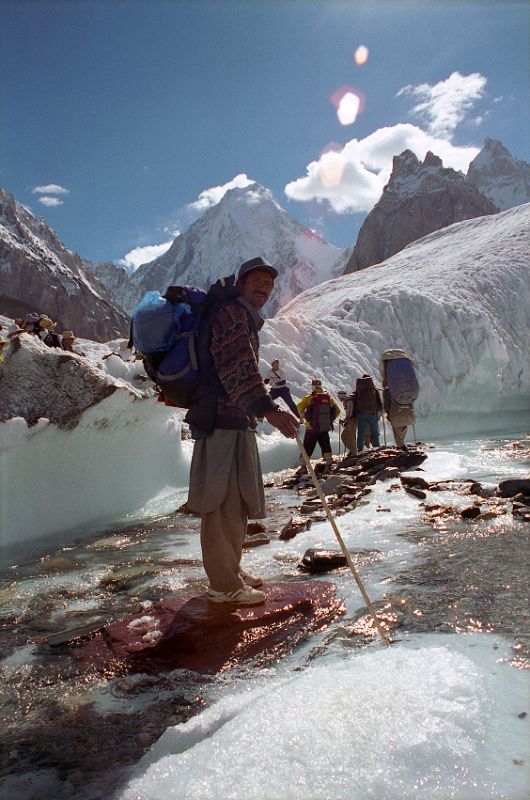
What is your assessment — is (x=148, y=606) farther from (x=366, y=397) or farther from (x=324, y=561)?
(x=366, y=397)

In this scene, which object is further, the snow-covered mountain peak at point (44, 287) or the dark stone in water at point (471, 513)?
the snow-covered mountain peak at point (44, 287)

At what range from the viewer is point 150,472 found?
7.91 meters

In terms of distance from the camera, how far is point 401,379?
10.0 m

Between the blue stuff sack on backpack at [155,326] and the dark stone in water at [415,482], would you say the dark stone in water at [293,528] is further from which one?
the blue stuff sack on backpack at [155,326]

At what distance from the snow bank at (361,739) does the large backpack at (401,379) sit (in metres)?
8.39

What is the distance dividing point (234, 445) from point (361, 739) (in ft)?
5.57

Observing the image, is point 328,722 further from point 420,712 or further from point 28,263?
point 28,263

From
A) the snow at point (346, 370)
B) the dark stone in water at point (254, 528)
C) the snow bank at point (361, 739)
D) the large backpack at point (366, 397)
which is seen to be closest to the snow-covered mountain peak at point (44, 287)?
the snow at point (346, 370)

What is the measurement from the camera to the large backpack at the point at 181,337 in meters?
2.75

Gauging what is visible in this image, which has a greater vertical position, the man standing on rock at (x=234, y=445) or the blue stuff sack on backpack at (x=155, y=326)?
the blue stuff sack on backpack at (x=155, y=326)

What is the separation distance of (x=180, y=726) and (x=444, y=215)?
121m

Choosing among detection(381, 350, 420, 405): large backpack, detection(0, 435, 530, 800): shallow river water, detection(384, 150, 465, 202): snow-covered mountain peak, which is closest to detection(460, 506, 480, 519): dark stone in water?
detection(0, 435, 530, 800): shallow river water

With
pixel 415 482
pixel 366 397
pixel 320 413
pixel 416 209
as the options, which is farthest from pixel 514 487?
pixel 416 209

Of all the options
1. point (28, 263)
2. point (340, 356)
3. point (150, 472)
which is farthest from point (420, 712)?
point (28, 263)
